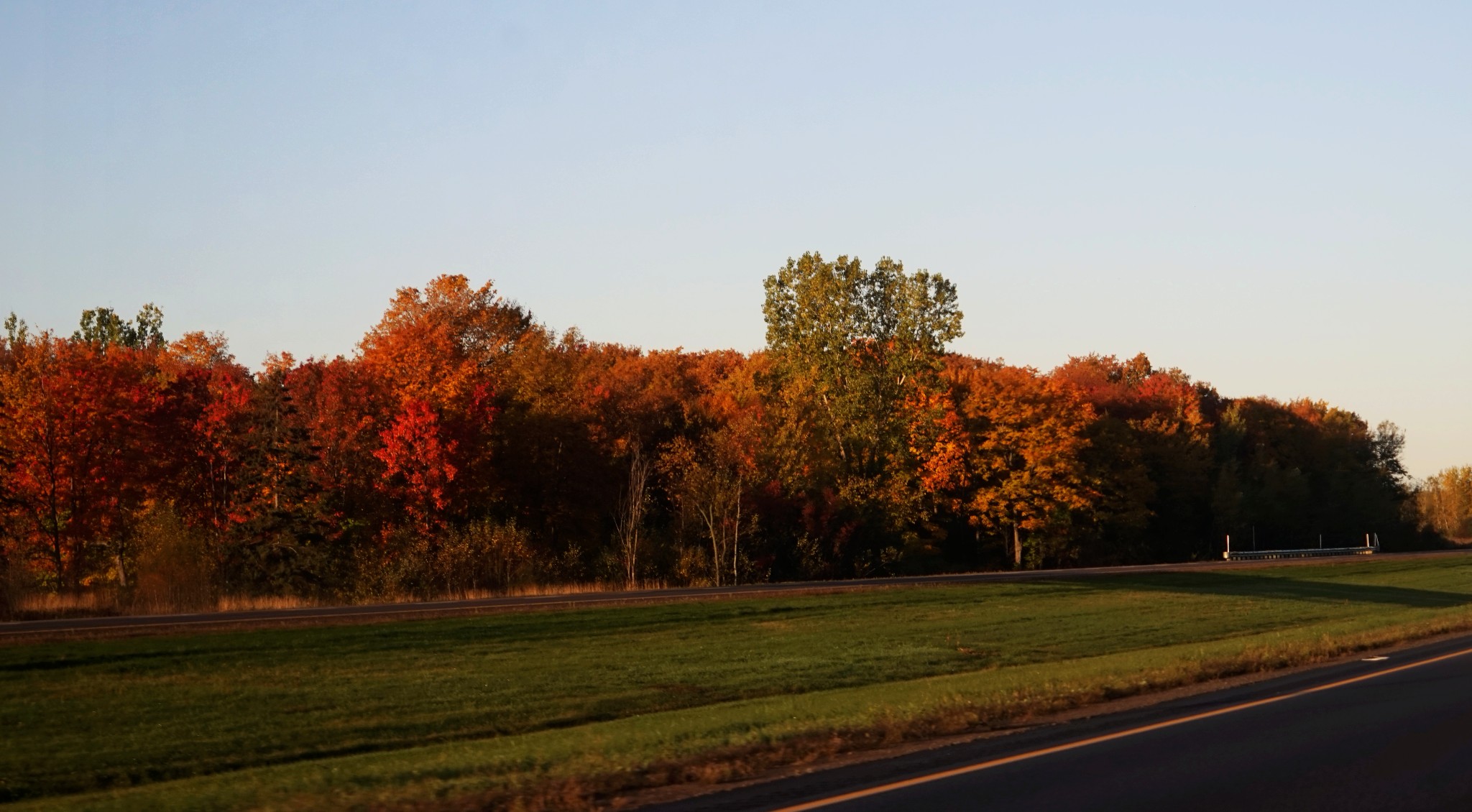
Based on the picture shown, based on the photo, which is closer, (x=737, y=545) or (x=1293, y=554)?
(x=737, y=545)

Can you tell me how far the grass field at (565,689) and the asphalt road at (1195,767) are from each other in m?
1.47

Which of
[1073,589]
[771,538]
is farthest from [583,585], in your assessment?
[1073,589]

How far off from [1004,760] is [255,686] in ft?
46.4

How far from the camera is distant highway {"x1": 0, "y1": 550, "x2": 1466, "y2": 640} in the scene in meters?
27.2

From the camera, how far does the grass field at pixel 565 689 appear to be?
40.8 ft

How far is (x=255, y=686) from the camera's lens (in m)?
21.2

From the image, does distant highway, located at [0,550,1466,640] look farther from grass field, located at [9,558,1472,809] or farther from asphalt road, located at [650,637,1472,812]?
asphalt road, located at [650,637,1472,812]

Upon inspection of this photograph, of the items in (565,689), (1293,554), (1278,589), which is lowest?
(1293,554)

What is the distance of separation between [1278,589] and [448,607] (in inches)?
1219

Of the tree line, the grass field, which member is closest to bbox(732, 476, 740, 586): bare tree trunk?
the tree line

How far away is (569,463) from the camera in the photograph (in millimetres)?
61406

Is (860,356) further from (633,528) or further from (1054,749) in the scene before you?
(1054,749)

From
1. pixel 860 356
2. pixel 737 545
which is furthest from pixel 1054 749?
pixel 860 356

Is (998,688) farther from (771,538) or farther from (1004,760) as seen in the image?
(771,538)
